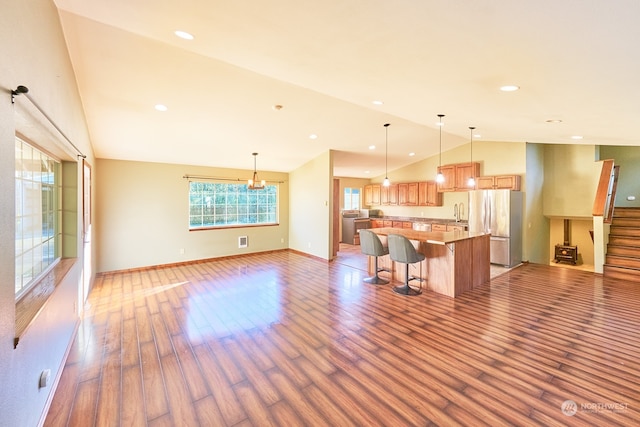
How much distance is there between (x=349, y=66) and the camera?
249cm

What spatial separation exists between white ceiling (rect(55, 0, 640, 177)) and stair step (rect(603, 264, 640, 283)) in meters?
2.32

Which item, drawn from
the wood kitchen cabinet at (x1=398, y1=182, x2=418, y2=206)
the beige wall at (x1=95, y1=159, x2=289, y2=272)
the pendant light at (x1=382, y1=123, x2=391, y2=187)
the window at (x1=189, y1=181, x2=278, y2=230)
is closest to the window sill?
the beige wall at (x1=95, y1=159, x2=289, y2=272)

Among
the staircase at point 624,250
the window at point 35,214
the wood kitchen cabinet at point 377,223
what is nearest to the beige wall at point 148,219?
the window at point 35,214

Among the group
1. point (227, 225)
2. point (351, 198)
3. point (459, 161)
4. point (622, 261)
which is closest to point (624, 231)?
point (622, 261)

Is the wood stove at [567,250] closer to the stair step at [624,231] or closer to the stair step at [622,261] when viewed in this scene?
the stair step at [624,231]

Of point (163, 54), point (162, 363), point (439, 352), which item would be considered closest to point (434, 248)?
point (439, 352)

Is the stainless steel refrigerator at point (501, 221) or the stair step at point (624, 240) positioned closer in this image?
the stair step at point (624, 240)

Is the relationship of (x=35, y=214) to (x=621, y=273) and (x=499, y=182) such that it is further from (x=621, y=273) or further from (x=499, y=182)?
(x=621, y=273)

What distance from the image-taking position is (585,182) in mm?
6324

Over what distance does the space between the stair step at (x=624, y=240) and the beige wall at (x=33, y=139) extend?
8466mm

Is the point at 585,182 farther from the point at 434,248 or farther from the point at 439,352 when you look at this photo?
the point at 439,352

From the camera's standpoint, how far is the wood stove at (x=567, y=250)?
7207mm

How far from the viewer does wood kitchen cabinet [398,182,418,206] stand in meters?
8.24

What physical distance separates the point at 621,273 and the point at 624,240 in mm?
886
